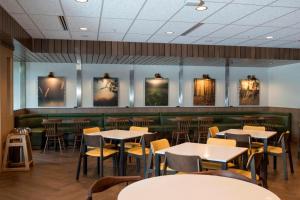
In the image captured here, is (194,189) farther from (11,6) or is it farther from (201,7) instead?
(11,6)

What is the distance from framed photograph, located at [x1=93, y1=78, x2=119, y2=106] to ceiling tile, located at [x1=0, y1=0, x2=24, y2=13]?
5.28 metres

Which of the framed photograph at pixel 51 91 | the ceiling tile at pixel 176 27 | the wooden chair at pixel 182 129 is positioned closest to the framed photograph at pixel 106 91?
the framed photograph at pixel 51 91

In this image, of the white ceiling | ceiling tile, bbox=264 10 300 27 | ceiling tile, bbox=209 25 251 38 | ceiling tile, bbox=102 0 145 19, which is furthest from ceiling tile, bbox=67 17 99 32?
ceiling tile, bbox=264 10 300 27

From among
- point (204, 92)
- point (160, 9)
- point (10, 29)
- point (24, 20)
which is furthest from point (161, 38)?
point (204, 92)

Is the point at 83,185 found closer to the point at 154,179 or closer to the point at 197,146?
the point at 197,146

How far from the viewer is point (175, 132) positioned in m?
8.31

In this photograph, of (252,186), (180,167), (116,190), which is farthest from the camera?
(116,190)

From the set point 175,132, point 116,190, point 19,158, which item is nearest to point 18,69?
point 19,158

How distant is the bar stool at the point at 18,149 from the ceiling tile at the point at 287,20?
5.21 m

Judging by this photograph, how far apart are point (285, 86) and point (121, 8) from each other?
7.80m

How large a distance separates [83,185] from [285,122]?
295 inches

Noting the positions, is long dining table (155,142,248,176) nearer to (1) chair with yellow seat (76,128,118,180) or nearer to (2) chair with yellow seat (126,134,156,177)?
(2) chair with yellow seat (126,134,156,177)

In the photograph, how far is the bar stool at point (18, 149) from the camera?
213 inches

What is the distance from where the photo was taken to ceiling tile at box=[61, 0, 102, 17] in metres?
4.11
